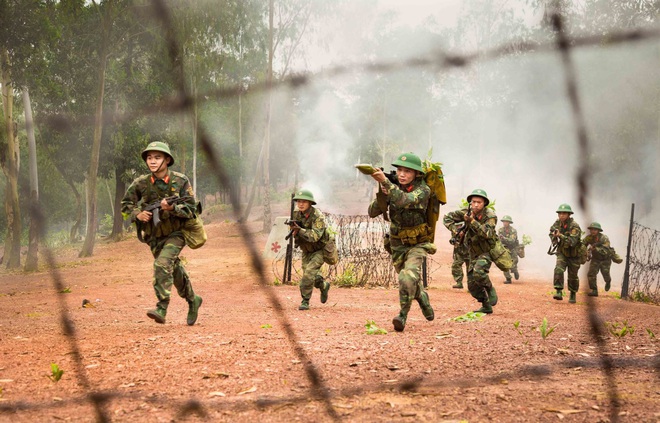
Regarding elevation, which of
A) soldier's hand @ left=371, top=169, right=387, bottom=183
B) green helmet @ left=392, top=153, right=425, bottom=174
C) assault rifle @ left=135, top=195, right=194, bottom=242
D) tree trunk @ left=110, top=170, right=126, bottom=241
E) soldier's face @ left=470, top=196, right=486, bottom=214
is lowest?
tree trunk @ left=110, top=170, right=126, bottom=241

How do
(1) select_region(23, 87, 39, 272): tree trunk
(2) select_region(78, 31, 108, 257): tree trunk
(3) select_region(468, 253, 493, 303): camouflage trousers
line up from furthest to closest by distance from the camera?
(2) select_region(78, 31, 108, 257): tree trunk → (1) select_region(23, 87, 39, 272): tree trunk → (3) select_region(468, 253, 493, 303): camouflage trousers

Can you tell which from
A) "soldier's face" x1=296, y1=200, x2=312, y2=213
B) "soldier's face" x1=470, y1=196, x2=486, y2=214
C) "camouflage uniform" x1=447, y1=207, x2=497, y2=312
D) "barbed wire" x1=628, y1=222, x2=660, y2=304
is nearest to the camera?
"soldier's face" x1=470, y1=196, x2=486, y2=214

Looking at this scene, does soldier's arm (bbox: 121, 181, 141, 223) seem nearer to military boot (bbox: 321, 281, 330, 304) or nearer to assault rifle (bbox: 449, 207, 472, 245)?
military boot (bbox: 321, 281, 330, 304)

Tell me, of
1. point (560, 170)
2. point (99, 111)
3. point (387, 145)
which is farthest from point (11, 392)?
point (387, 145)

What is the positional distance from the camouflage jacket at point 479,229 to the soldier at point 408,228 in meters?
1.53

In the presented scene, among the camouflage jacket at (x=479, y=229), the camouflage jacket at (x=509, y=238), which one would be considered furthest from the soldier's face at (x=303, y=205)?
the camouflage jacket at (x=509, y=238)

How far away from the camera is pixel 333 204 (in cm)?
5719

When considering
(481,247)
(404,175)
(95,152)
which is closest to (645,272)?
(481,247)

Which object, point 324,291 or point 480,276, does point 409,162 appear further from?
point 324,291

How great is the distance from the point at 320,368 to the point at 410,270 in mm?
2496

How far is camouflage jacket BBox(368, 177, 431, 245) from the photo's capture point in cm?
682

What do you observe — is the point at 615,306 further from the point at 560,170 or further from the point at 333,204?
the point at 333,204

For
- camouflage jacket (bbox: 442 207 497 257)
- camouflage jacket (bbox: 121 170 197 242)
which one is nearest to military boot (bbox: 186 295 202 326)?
camouflage jacket (bbox: 121 170 197 242)

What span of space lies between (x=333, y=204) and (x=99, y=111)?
118 feet
